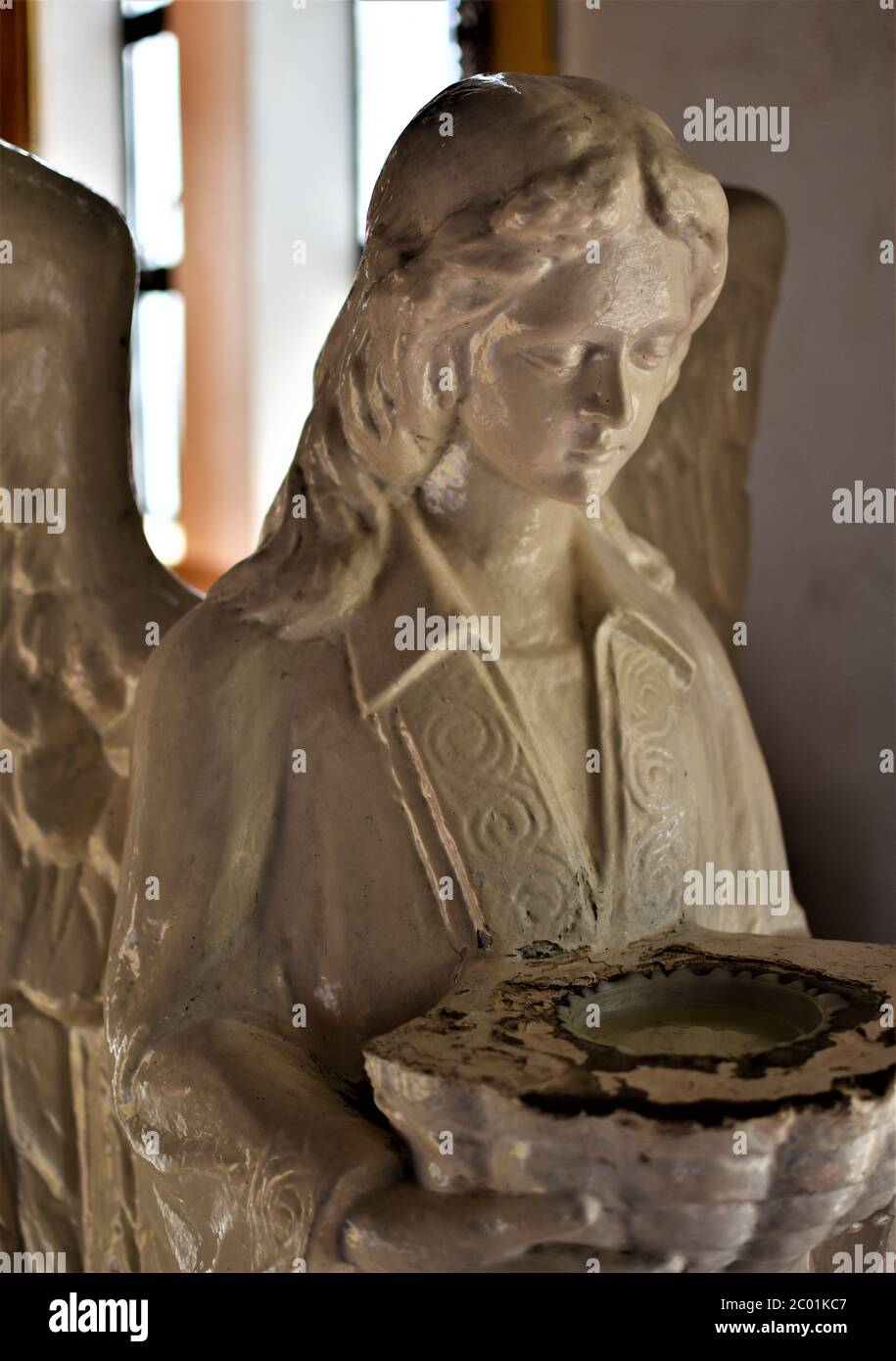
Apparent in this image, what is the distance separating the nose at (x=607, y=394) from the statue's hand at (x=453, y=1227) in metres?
0.75

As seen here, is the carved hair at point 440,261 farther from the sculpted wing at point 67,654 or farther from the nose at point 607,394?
the sculpted wing at point 67,654

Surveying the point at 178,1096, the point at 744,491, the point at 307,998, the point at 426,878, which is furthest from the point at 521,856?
the point at 744,491

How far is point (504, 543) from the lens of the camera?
1.84m

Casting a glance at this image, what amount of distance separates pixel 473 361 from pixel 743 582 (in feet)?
3.14

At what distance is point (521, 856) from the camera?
5.78 feet

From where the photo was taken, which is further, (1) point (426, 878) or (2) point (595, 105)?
(1) point (426, 878)

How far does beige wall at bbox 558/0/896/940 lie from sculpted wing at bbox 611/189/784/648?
0.11m

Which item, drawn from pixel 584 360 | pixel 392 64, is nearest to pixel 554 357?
pixel 584 360

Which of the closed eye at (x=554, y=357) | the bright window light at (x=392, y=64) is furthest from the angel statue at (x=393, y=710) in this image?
the bright window light at (x=392, y=64)

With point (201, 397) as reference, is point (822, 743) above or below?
below

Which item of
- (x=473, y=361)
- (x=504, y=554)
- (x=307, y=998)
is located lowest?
(x=307, y=998)

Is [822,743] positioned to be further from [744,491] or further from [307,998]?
[307,998]

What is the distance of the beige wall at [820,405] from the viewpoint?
238 centimetres

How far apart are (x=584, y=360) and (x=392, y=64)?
3.93 meters
